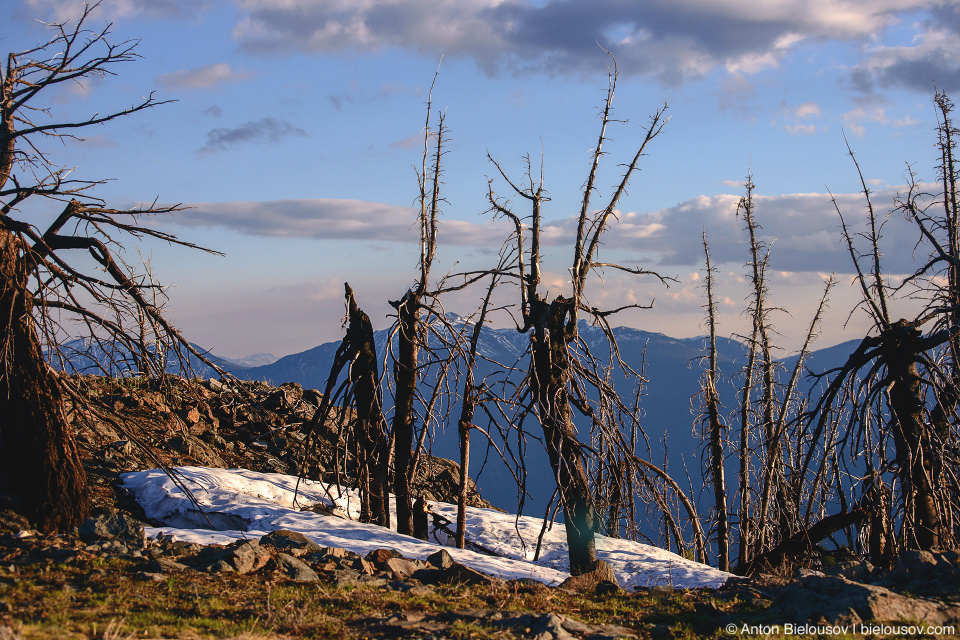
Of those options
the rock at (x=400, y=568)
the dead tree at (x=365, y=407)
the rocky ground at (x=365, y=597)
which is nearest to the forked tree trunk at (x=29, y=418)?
the rocky ground at (x=365, y=597)

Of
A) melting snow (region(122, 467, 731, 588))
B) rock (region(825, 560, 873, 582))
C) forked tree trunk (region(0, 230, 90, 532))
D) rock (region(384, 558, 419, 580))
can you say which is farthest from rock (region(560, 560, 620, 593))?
forked tree trunk (region(0, 230, 90, 532))

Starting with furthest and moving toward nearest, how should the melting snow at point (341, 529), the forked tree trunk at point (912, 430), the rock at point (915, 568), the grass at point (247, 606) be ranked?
the melting snow at point (341, 529) → the forked tree trunk at point (912, 430) → the rock at point (915, 568) → the grass at point (247, 606)

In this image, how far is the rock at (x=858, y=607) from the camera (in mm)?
5348

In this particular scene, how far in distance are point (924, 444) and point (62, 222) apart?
1179cm

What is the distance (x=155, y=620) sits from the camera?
16.9ft

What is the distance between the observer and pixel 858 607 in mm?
5484

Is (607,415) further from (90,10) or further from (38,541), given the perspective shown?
(90,10)

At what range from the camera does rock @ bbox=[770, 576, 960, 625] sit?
535cm

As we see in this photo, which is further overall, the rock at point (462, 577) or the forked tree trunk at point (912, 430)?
the forked tree trunk at point (912, 430)

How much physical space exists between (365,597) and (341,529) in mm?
4995

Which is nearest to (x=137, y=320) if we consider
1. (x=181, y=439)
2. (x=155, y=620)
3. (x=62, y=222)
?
(x=62, y=222)

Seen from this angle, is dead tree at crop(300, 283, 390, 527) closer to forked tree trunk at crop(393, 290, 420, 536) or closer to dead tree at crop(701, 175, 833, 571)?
forked tree trunk at crop(393, 290, 420, 536)

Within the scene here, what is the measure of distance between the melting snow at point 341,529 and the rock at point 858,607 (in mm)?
2361

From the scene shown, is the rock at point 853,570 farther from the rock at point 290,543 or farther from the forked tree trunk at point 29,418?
the forked tree trunk at point 29,418
